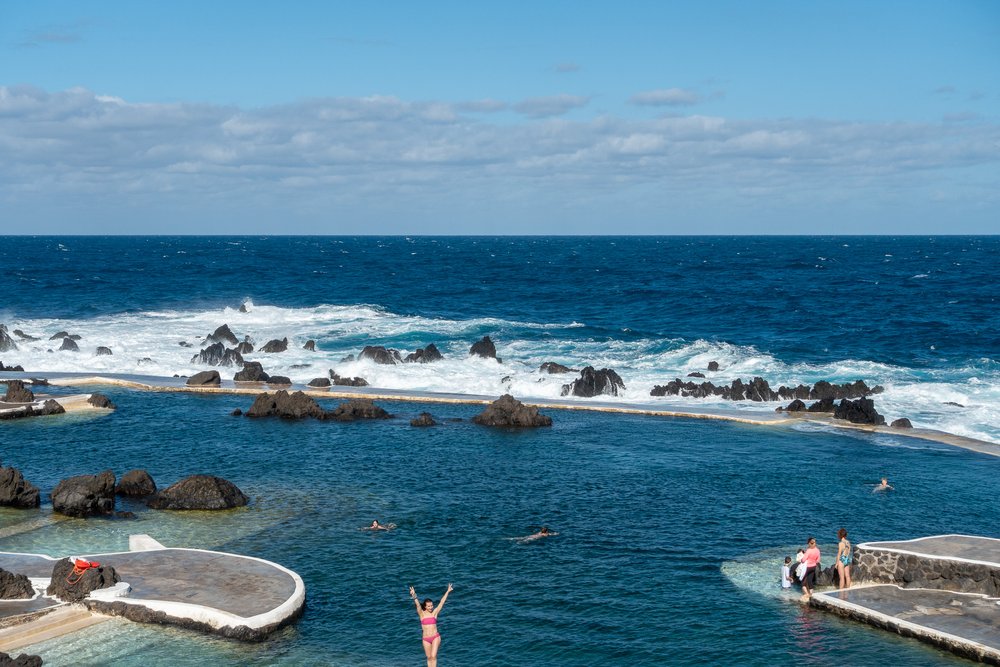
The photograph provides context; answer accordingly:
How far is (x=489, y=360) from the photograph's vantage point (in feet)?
243

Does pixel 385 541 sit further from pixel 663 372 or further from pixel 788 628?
pixel 663 372

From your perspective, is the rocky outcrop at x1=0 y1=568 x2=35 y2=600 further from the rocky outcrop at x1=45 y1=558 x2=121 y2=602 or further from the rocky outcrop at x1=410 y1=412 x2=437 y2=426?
the rocky outcrop at x1=410 y1=412 x2=437 y2=426

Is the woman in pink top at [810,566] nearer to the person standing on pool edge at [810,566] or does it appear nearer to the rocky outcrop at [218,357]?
the person standing on pool edge at [810,566]

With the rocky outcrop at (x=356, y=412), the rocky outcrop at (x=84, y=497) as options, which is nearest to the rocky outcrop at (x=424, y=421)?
the rocky outcrop at (x=356, y=412)

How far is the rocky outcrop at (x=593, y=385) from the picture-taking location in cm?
6291

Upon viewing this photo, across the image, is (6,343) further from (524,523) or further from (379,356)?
(524,523)

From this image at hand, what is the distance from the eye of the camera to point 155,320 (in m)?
98.2

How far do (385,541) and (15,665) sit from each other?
1344cm


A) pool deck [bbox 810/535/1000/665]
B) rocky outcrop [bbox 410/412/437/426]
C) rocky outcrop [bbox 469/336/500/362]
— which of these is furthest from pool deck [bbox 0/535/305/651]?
rocky outcrop [bbox 469/336/500/362]

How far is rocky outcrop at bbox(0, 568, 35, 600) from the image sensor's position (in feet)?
84.2

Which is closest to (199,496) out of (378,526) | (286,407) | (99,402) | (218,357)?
(378,526)

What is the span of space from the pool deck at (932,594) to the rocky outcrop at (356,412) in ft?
103

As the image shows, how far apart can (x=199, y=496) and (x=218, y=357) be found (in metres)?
39.7

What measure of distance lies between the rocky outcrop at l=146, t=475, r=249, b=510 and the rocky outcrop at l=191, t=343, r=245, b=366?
3731 centimetres
